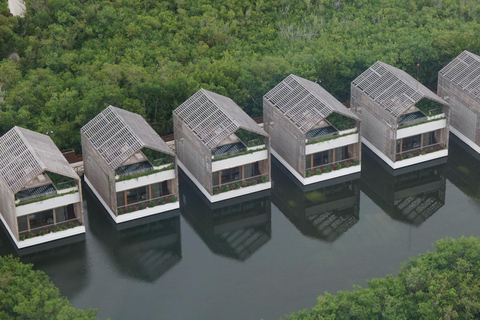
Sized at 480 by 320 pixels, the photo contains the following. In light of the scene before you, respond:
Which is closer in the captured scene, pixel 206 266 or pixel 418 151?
pixel 206 266

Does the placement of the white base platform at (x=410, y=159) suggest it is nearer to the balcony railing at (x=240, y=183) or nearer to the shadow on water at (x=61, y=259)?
the balcony railing at (x=240, y=183)

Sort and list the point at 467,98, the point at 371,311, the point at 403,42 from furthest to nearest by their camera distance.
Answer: the point at 403,42
the point at 467,98
the point at 371,311

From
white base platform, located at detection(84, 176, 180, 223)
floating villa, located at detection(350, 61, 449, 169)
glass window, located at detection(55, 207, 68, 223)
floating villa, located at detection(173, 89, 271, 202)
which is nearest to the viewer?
glass window, located at detection(55, 207, 68, 223)

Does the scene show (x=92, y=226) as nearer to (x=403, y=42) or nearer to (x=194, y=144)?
(x=194, y=144)

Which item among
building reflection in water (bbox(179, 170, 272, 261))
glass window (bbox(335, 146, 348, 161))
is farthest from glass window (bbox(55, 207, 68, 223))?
glass window (bbox(335, 146, 348, 161))

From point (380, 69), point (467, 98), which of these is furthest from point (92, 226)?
point (467, 98)

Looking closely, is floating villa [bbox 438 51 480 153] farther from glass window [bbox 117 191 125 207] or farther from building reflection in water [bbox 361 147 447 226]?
glass window [bbox 117 191 125 207]

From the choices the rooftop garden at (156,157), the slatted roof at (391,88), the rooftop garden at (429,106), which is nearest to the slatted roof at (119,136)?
the rooftop garden at (156,157)
